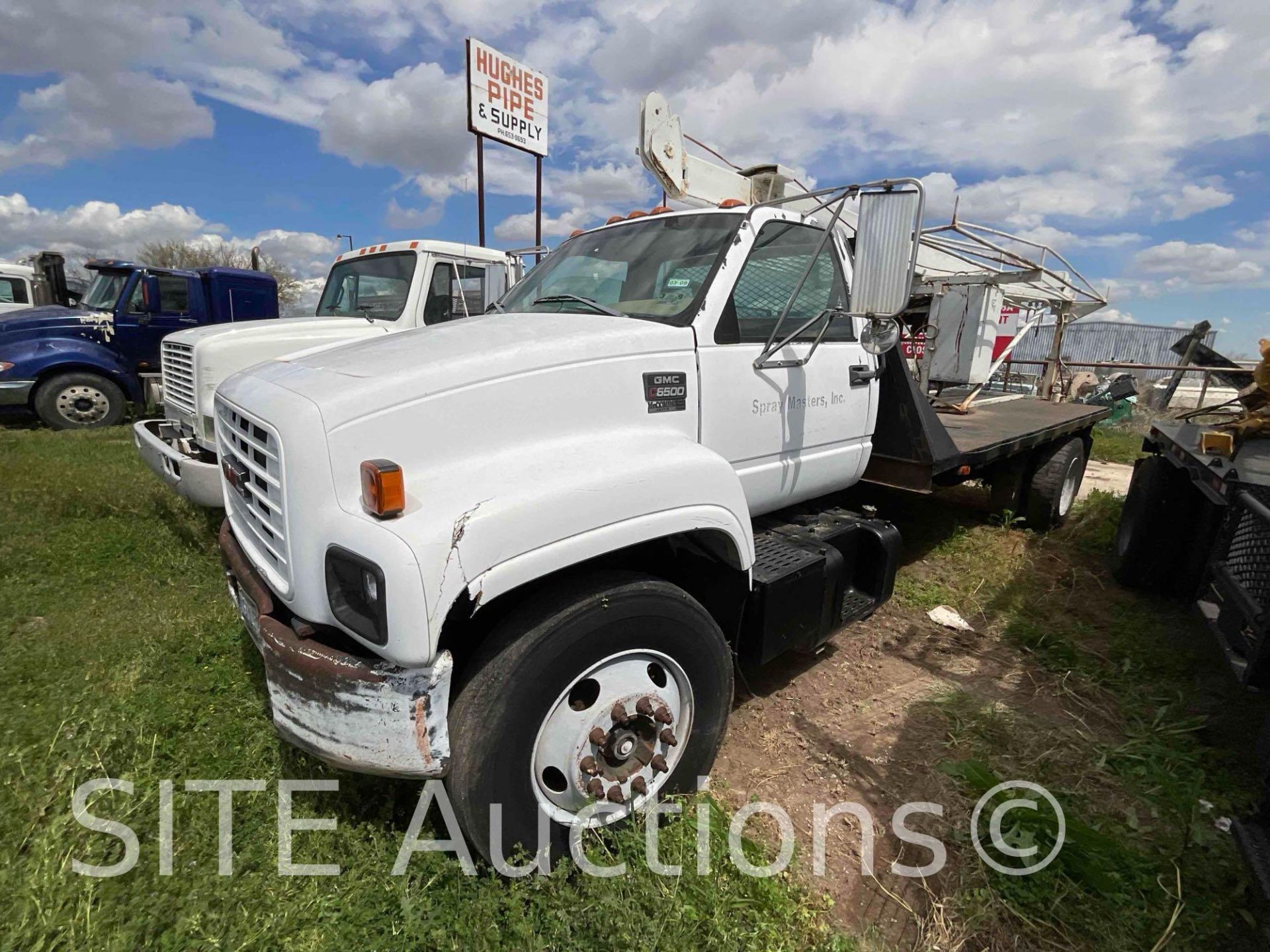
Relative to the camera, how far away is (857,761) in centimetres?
282

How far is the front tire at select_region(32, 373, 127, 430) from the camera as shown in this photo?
8797mm

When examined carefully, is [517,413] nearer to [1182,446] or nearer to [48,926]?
[48,926]

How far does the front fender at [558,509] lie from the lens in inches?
66.1

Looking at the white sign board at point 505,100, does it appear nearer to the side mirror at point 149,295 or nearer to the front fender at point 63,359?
the side mirror at point 149,295

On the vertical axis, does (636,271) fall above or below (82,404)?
above

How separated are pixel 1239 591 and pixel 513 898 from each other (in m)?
3.02

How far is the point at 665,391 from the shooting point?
2443 millimetres

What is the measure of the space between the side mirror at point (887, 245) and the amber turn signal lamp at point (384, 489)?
5.97ft

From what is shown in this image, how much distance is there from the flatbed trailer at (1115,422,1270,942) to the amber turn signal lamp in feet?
8.75

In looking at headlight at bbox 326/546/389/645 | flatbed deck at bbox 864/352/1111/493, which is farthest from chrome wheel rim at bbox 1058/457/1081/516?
headlight at bbox 326/546/389/645

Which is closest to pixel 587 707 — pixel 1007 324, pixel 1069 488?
pixel 1069 488

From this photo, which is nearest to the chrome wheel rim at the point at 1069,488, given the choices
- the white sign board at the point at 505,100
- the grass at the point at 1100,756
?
the grass at the point at 1100,756

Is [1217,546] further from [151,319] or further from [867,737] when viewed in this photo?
[151,319]

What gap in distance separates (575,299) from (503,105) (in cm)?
1150
